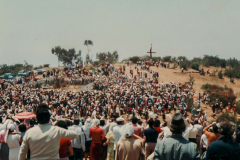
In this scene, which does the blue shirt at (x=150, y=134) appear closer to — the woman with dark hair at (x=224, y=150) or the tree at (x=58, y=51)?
the woman with dark hair at (x=224, y=150)

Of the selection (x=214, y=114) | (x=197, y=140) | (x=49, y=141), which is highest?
(x=49, y=141)

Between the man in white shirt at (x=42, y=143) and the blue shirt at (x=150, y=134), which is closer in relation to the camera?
the man in white shirt at (x=42, y=143)

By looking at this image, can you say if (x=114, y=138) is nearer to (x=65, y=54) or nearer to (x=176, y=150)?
(x=176, y=150)

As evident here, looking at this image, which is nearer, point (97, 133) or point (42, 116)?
point (42, 116)

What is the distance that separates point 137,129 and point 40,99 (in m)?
20.3

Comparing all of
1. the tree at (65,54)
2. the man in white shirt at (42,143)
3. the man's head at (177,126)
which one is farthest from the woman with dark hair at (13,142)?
the tree at (65,54)

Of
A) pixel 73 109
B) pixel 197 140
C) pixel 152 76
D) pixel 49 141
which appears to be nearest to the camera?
pixel 49 141

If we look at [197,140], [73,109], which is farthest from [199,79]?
[197,140]

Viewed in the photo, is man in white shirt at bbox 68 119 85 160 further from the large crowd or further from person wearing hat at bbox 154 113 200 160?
person wearing hat at bbox 154 113 200 160

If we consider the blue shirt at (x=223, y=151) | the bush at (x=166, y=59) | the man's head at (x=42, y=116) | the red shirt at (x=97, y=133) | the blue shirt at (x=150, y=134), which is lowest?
the red shirt at (x=97, y=133)

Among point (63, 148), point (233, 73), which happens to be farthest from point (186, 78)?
point (63, 148)

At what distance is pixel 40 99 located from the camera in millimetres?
24312

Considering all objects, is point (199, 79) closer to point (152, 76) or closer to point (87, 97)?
point (152, 76)

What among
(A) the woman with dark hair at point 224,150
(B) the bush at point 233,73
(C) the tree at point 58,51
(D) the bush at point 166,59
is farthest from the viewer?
(C) the tree at point 58,51
